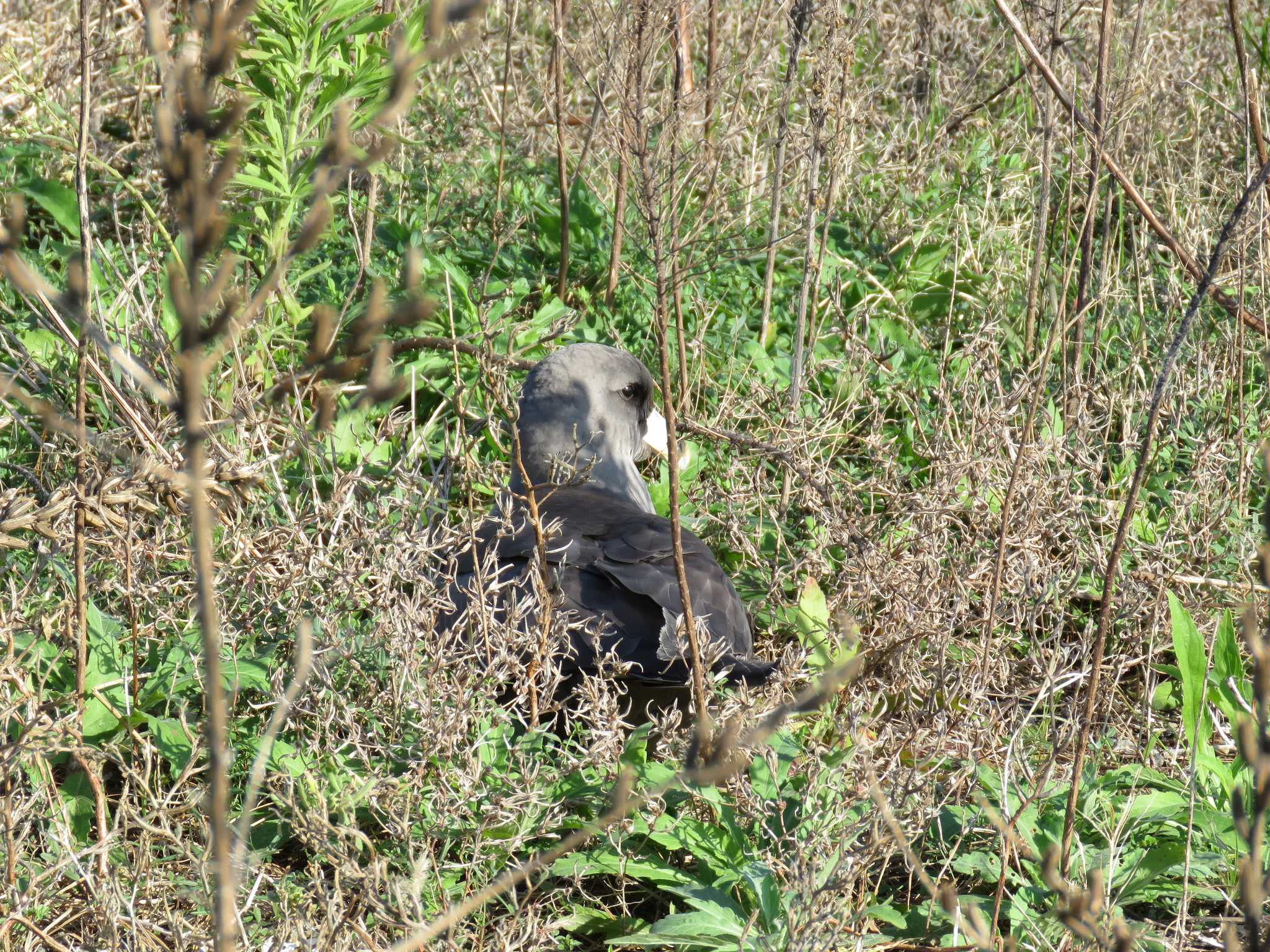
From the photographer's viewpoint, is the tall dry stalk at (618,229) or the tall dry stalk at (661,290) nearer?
the tall dry stalk at (661,290)

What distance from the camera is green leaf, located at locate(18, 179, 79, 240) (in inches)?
182

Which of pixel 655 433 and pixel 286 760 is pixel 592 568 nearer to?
pixel 286 760

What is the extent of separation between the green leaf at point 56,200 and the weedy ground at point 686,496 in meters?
0.02

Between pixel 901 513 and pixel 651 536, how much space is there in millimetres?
648

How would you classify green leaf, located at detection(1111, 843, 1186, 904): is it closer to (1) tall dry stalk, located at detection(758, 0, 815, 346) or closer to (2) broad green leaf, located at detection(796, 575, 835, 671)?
(2) broad green leaf, located at detection(796, 575, 835, 671)

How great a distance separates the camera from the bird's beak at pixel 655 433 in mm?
4422

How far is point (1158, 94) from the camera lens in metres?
5.24

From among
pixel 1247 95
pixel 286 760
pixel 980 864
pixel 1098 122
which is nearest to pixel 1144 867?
pixel 980 864

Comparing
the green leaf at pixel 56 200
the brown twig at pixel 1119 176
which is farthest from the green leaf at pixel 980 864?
the green leaf at pixel 56 200

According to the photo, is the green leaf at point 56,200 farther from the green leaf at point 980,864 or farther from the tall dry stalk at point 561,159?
the green leaf at point 980,864

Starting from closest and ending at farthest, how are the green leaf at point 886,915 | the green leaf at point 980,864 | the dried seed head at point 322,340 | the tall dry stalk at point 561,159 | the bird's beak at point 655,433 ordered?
1. the dried seed head at point 322,340
2. the green leaf at point 886,915
3. the green leaf at point 980,864
4. the tall dry stalk at point 561,159
5. the bird's beak at point 655,433

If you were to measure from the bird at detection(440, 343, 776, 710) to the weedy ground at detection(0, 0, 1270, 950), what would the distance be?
0.12m

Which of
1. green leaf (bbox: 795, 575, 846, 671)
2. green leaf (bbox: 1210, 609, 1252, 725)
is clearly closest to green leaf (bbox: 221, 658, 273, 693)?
green leaf (bbox: 795, 575, 846, 671)

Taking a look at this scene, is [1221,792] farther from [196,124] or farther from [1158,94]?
[1158,94]
